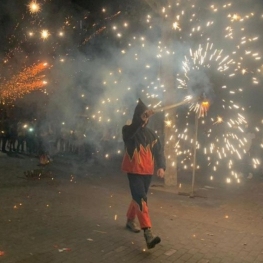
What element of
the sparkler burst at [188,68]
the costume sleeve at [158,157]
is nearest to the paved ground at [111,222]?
the costume sleeve at [158,157]

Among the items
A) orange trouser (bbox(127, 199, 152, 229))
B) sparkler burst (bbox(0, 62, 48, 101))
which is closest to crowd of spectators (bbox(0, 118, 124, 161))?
sparkler burst (bbox(0, 62, 48, 101))

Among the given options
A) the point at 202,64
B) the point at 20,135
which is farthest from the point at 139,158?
the point at 20,135

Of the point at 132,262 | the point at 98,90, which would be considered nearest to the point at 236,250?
the point at 132,262

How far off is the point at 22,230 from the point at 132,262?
6.53 ft

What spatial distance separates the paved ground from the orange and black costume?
68cm

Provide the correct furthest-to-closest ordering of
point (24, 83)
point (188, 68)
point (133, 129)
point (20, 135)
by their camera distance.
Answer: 1. point (24, 83)
2. point (20, 135)
3. point (188, 68)
4. point (133, 129)

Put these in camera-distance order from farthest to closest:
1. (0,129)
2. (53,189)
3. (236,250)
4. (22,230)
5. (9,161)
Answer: (0,129)
(9,161)
(53,189)
(22,230)
(236,250)

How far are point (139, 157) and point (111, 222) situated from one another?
1.42m

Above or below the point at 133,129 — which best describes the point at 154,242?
below

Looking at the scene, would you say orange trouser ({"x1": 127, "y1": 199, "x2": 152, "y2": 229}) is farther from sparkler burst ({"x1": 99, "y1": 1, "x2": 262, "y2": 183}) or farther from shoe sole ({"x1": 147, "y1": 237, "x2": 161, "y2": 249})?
sparkler burst ({"x1": 99, "y1": 1, "x2": 262, "y2": 183})

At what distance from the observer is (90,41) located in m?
15.5

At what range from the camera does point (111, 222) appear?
246 inches

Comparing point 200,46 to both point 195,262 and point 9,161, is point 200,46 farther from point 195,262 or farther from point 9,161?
point 9,161

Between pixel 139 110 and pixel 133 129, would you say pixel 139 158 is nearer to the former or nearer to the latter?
pixel 133 129
